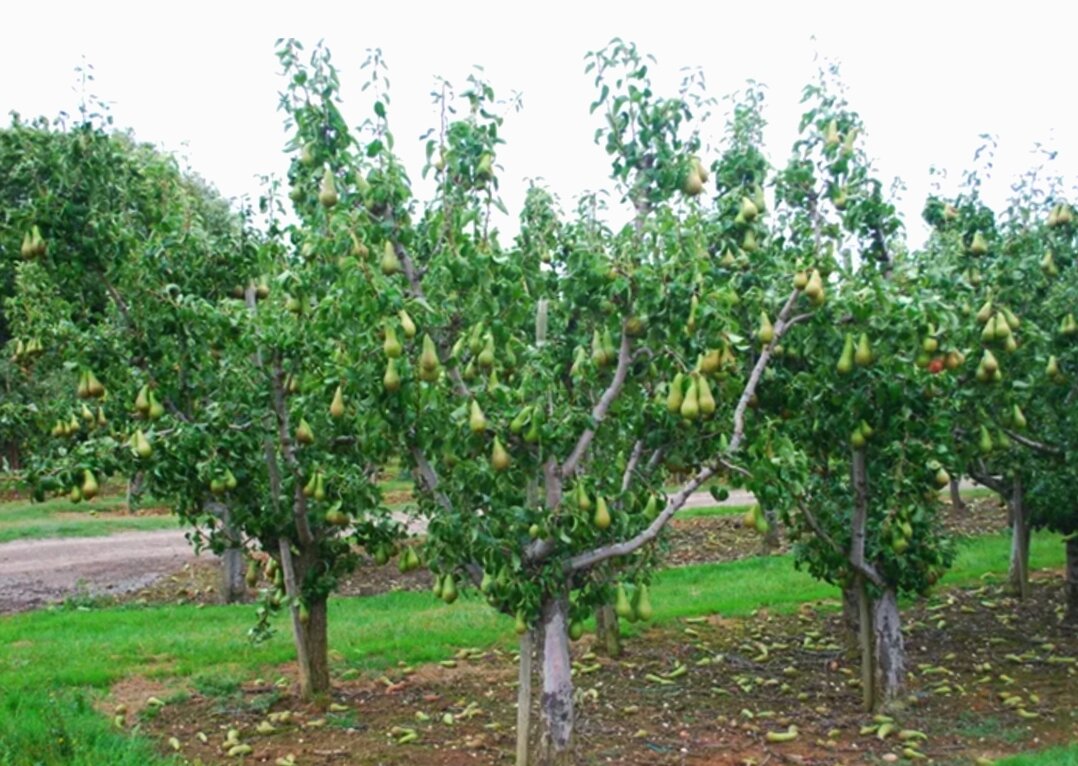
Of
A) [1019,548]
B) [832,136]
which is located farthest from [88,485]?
[1019,548]

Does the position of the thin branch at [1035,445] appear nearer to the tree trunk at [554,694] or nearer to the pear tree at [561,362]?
the pear tree at [561,362]

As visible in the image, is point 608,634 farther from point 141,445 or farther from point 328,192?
point 328,192

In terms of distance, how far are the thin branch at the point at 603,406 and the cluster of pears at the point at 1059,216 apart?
11.4 ft

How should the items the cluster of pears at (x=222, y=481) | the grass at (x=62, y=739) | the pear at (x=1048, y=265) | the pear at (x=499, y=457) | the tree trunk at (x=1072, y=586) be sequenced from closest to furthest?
the pear at (x=499, y=457) → the cluster of pears at (x=222, y=481) → the grass at (x=62, y=739) → the pear at (x=1048, y=265) → the tree trunk at (x=1072, y=586)

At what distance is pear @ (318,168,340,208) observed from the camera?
4.91m

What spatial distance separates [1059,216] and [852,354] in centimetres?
261

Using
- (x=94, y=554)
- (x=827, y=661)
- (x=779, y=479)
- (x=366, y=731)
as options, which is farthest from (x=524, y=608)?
(x=94, y=554)

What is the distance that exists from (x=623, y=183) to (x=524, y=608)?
211 centimetres

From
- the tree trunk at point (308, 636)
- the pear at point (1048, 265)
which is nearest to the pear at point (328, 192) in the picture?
the tree trunk at point (308, 636)

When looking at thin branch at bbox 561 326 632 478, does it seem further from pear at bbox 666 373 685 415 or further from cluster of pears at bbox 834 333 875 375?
cluster of pears at bbox 834 333 875 375

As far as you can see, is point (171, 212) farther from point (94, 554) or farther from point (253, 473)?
point (94, 554)

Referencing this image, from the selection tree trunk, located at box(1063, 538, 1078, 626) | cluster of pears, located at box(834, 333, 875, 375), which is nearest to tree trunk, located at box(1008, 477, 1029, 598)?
tree trunk, located at box(1063, 538, 1078, 626)

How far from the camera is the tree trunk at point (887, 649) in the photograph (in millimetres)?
7098

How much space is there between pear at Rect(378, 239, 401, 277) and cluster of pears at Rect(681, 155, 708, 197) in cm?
137
